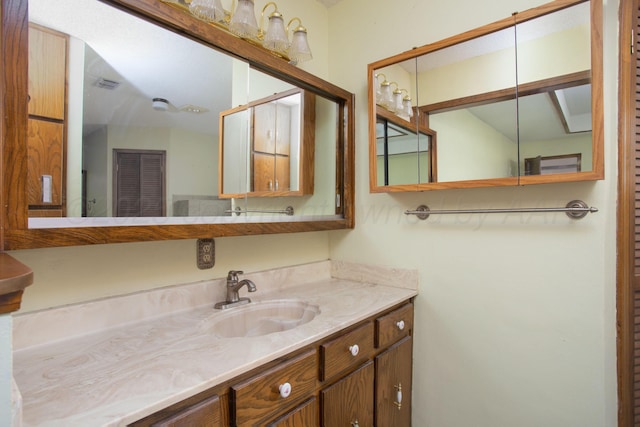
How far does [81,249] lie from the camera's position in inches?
41.0

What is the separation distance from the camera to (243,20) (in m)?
1.31

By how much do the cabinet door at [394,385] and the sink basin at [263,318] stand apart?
38cm

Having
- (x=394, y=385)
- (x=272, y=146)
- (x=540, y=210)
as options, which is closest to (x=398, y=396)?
(x=394, y=385)

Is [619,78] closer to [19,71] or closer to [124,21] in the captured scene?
[124,21]

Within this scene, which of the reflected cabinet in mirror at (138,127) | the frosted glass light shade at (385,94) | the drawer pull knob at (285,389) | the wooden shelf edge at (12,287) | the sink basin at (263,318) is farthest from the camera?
the frosted glass light shade at (385,94)

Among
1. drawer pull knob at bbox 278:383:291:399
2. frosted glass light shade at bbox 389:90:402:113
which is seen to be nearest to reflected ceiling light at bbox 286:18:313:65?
frosted glass light shade at bbox 389:90:402:113

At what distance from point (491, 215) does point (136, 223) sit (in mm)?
1391

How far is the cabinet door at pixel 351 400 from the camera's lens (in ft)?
3.55

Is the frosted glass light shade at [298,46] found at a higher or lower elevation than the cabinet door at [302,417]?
higher

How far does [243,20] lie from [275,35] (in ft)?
0.56

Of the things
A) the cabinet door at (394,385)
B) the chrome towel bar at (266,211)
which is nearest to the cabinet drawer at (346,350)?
the cabinet door at (394,385)

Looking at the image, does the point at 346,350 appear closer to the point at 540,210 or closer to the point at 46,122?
the point at 540,210

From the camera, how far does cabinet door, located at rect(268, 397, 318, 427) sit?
92 cm

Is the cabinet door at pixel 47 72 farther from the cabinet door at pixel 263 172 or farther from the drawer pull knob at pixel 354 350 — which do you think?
the drawer pull knob at pixel 354 350
